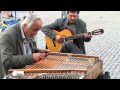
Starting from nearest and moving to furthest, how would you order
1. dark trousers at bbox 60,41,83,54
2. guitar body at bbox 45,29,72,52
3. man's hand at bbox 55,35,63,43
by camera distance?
dark trousers at bbox 60,41,83,54 → guitar body at bbox 45,29,72,52 → man's hand at bbox 55,35,63,43

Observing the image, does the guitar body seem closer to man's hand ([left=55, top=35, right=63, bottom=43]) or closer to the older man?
man's hand ([left=55, top=35, right=63, bottom=43])

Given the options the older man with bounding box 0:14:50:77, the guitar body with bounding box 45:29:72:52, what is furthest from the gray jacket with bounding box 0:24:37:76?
the guitar body with bounding box 45:29:72:52

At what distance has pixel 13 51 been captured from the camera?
319 cm

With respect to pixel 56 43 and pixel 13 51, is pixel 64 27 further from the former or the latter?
pixel 13 51

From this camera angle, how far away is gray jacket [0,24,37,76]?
3051mm

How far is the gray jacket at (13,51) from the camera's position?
120 inches

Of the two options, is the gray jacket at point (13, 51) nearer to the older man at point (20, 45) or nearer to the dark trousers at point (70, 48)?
the older man at point (20, 45)

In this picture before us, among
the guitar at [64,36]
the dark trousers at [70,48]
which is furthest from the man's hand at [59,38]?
the dark trousers at [70,48]

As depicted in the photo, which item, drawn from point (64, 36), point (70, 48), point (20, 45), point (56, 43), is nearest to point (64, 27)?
point (64, 36)

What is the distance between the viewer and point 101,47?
322 inches

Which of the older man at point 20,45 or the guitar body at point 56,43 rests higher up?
the older man at point 20,45
